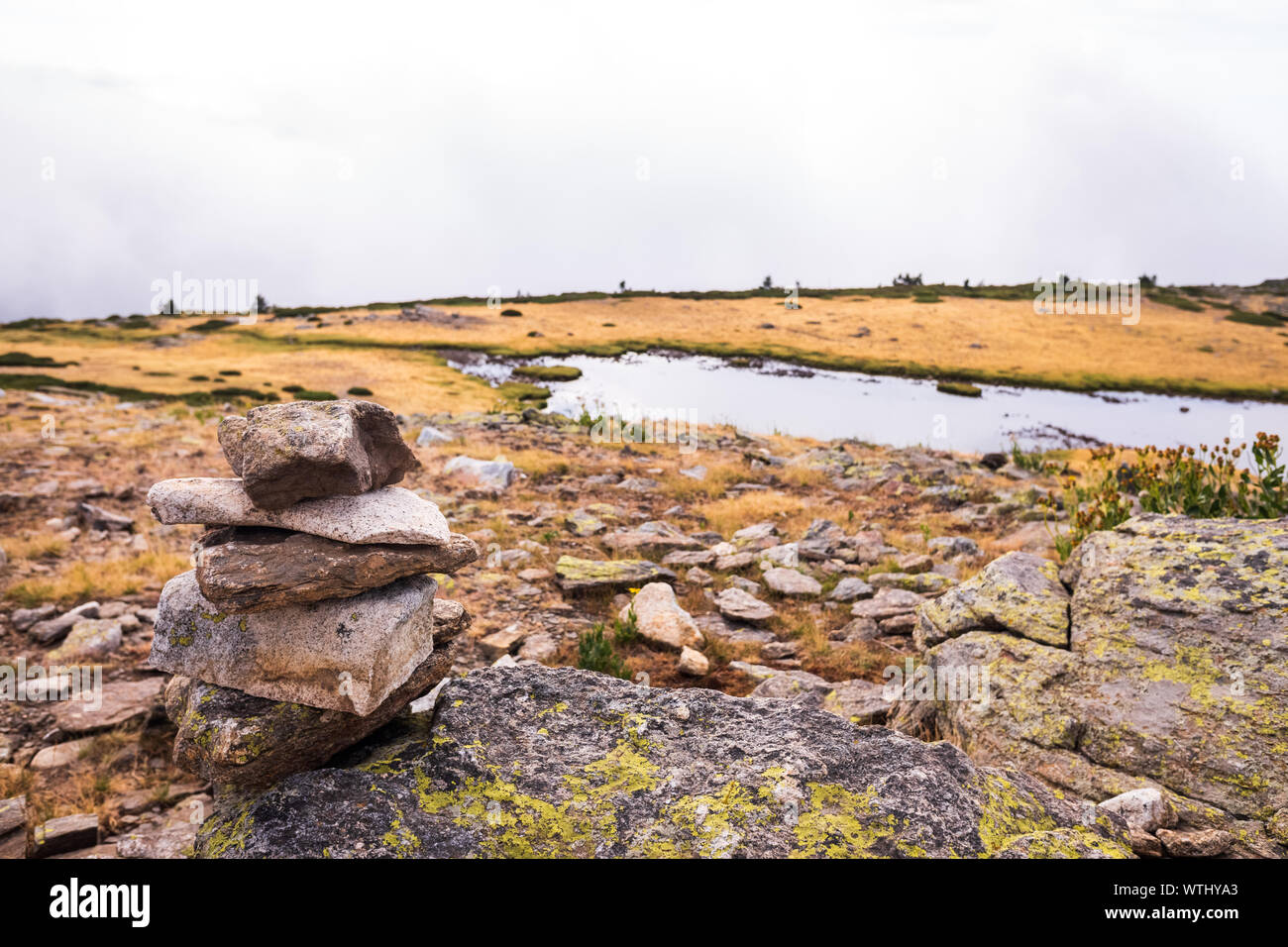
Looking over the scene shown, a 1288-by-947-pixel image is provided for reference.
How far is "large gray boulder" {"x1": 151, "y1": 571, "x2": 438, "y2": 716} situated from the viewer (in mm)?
4453

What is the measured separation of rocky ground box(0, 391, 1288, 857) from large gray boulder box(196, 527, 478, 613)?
13cm

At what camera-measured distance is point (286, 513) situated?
465cm

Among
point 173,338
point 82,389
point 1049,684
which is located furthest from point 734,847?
point 173,338

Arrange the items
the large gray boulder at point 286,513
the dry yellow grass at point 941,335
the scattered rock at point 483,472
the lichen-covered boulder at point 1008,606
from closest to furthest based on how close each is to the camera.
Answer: the large gray boulder at point 286,513
the lichen-covered boulder at point 1008,606
the scattered rock at point 483,472
the dry yellow grass at point 941,335

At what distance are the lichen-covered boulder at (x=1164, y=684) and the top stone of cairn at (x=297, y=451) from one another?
232 inches

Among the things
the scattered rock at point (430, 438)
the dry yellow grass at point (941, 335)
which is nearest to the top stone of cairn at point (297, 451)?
the scattered rock at point (430, 438)

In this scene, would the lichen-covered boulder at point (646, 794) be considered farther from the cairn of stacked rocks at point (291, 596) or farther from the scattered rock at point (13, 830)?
the scattered rock at point (13, 830)

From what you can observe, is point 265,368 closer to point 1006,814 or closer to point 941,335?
point 1006,814

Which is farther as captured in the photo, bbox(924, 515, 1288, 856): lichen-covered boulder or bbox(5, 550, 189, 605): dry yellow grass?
bbox(5, 550, 189, 605): dry yellow grass

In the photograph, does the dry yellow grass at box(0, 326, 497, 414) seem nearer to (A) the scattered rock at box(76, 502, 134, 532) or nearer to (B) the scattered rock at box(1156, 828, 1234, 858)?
(A) the scattered rock at box(76, 502, 134, 532)

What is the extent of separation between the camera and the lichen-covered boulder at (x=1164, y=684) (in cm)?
521

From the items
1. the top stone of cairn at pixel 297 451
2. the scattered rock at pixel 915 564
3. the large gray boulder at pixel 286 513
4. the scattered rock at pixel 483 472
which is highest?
the top stone of cairn at pixel 297 451

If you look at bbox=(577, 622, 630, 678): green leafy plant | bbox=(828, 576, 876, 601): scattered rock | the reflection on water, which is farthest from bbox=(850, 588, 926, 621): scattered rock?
the reflection on water
